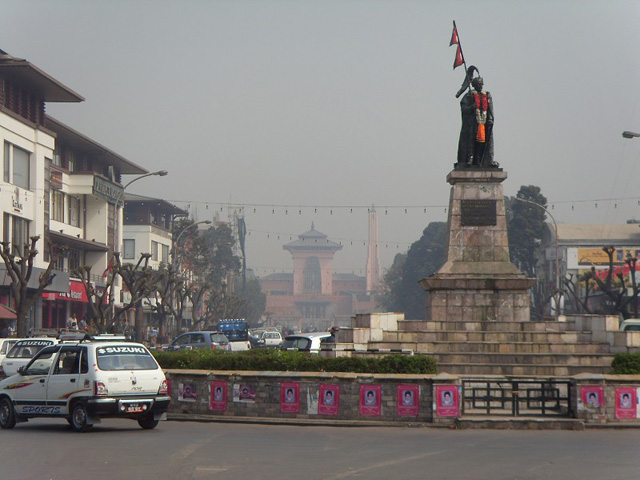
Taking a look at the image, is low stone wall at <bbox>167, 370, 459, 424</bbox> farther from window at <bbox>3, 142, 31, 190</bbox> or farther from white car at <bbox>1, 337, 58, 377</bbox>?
window at <bbox>3, 142, 31, 190</bbox>

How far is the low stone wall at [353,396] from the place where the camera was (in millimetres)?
19297

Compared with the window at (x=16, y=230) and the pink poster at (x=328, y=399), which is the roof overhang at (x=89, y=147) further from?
the pink poster at (x=328, y=399)

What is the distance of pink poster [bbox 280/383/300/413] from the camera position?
67.4ft

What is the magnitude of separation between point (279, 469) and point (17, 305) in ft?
100

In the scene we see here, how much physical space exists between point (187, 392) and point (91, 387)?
13.8 feet

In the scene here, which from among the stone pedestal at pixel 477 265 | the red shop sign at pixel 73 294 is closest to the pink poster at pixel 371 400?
the stone pedestal at pixel 477 265

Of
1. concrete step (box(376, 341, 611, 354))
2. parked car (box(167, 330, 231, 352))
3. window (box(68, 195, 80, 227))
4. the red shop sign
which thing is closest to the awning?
the red shop sign

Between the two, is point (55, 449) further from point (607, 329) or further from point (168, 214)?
point (168, 214)

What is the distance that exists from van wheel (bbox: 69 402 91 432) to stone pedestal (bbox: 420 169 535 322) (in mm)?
13066

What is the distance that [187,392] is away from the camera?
71.8 ft

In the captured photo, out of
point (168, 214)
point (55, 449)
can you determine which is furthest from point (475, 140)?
point (168, 214)

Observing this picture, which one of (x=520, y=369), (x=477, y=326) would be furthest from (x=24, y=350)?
(x=520, y=369)

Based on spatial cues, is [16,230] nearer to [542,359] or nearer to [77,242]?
[77,242]

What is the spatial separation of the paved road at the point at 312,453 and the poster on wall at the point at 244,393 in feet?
4.54
